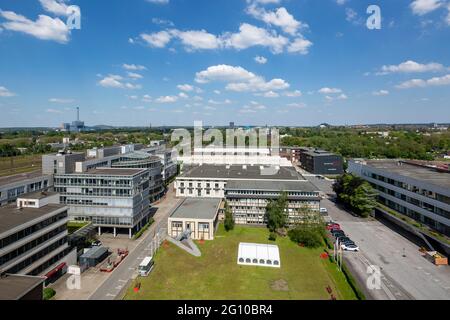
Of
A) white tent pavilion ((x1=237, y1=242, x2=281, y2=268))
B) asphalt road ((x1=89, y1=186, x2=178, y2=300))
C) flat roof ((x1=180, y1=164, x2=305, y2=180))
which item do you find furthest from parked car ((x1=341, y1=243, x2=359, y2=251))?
asphalt road ((x1=89, y1=186, x2=178, y2=300))

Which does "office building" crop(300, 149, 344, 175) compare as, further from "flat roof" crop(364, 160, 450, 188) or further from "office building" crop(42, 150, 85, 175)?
"office building" crop(42, 150, 85, 175)

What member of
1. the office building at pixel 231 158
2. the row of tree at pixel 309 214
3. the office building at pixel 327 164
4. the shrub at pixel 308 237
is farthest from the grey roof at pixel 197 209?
the office building at pixel 327 164

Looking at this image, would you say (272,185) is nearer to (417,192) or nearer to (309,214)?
(309,214)

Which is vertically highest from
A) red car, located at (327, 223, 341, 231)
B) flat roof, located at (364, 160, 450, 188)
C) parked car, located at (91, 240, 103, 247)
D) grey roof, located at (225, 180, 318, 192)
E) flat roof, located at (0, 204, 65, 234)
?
flat roof, located at (364, 160, 450, 188)

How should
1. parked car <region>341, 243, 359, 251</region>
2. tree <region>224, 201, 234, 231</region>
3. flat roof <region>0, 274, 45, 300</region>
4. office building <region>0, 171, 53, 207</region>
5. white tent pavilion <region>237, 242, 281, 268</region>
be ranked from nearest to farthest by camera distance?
1. flat roof <region>0, 274, 45, 300</region>
2. white tent pavilion <region>237, 242, 281, 268</region>
3. office building <region>0, 171, 53, 207</region>
4. parked car <region>341, 243, 359, 251</region>
5. tree <region>224, 201, 234, 231</region>

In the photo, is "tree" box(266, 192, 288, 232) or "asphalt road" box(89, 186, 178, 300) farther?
"tree" box(266, 192, 288, 232)
